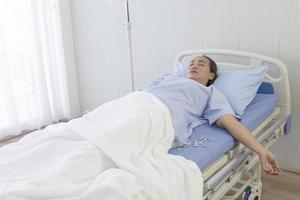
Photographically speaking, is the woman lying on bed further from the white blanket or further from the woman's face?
the white blanket

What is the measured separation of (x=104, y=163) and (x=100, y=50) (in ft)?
7.24

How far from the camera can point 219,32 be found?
2.53m

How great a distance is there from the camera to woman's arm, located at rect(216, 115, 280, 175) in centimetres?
159

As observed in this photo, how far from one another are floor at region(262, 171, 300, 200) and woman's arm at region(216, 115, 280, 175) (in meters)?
0.59

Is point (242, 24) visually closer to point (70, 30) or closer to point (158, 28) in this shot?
point (158, 28)

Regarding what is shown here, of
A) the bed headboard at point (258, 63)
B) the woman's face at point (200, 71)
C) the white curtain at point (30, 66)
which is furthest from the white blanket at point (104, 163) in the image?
the white curtain at point (30, 66)

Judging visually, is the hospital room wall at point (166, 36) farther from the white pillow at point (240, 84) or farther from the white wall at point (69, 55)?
the white pillow at point (240, 84)

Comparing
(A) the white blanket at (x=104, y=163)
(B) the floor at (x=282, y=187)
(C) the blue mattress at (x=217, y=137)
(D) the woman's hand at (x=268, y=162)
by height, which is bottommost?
(B) the floor at (x=282, y=187)

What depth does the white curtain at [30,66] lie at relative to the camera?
3107 millimetres

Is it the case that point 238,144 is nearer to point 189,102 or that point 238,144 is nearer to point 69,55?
point 189,102

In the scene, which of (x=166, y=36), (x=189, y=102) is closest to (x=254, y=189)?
(x=189, y=102)

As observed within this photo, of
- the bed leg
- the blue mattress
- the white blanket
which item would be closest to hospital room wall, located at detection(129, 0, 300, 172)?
the blue mattress

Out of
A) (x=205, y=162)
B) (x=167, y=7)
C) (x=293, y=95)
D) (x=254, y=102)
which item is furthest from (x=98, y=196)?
(x=167, y=7)

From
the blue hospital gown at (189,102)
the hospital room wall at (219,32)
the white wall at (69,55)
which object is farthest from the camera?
the white wall at (69,55)
